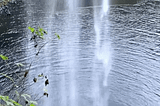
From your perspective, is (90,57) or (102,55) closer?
(90,57)

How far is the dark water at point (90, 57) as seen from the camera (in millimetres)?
15391

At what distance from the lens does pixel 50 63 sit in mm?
19625

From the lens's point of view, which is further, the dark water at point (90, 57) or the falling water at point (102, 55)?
the dark water at point (90, 57)

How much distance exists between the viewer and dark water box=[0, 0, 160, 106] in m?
15.4

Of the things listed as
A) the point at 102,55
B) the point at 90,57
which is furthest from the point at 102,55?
the point at 90,57

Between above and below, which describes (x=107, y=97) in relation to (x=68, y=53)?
below

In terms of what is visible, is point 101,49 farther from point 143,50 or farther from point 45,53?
point 45,53

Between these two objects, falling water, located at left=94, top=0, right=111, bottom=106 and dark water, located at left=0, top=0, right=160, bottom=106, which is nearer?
falling water, located at left=94, top=0, right=111, bottom=106

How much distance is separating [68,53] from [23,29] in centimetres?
956

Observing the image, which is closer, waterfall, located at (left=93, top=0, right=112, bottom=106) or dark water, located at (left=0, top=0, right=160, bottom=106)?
waterfall, located at (left=93, top=0, right=112, bottom=106)

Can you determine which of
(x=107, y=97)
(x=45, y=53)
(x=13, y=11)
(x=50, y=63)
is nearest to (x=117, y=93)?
(x=107, y=97)

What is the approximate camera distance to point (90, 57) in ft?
67.2

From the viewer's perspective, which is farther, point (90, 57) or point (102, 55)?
point (102, 55)

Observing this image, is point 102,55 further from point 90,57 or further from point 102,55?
point 90,57
